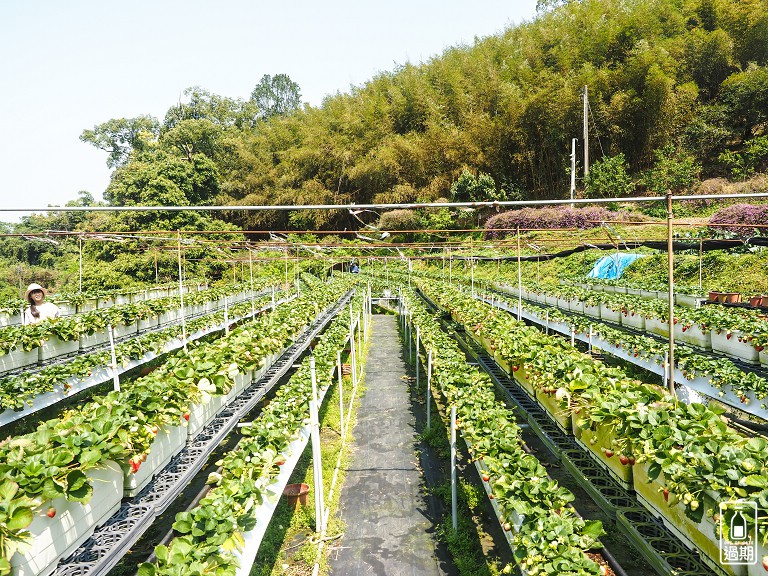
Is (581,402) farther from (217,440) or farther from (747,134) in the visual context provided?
(747,134)

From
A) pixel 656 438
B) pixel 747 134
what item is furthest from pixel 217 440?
pixel 747 134

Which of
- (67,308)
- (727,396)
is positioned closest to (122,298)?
(67,308)

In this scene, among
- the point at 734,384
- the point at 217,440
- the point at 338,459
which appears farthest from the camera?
the point at 338,459

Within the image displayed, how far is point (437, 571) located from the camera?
190 inches

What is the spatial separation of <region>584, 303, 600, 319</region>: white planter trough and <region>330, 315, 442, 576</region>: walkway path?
5.76 meters

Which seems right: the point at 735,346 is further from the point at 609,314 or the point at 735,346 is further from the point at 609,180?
the point at 609,180

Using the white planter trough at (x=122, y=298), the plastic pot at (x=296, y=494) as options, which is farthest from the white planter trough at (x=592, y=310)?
the white planter trough at (x=122, y=298)

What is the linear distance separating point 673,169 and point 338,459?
2480cm

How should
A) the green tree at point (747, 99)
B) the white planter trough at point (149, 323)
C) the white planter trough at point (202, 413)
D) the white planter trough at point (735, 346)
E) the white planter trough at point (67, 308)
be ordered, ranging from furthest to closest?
the green tree at point (747, 99) → the white planter trough at point (67, 308) → the white planter trough at point (149, 323) → the white planter trough at point (735, 346) → the white planter trough at point (202, 413)

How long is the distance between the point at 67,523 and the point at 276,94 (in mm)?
67231

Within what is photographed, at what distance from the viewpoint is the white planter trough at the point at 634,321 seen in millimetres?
10109

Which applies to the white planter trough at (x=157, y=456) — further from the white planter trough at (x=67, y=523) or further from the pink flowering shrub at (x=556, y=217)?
the pink flowering shrub at (x=556, y=217)

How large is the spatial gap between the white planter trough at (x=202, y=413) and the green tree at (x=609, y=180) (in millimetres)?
24013

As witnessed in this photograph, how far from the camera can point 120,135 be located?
52.3m
